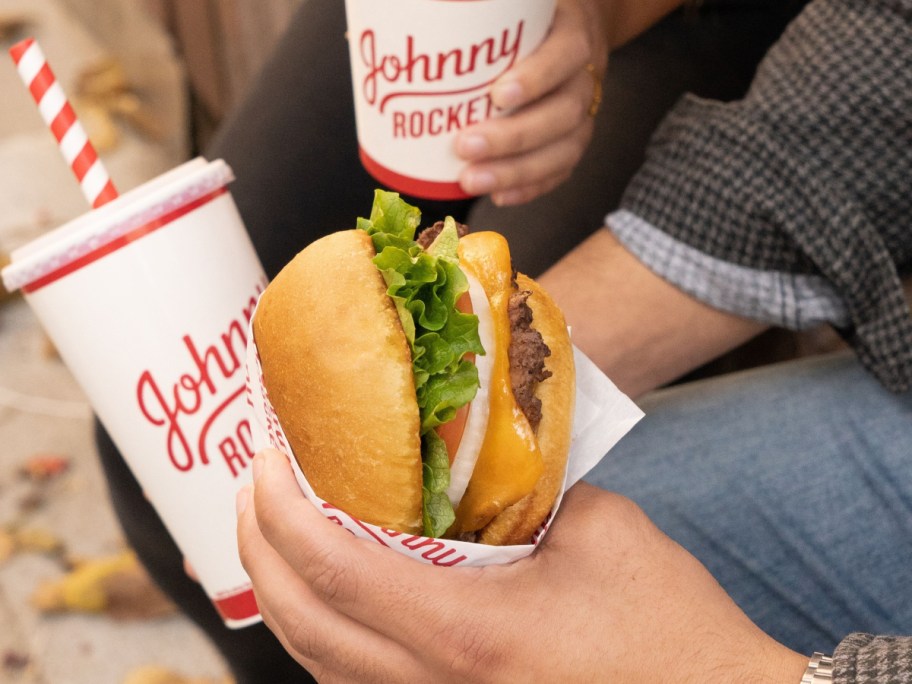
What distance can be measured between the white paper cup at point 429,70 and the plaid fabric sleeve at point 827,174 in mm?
308

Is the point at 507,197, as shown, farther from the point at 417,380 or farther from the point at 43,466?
the point at 43,466

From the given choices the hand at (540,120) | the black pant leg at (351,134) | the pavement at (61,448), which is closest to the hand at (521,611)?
the hand at (540,120)

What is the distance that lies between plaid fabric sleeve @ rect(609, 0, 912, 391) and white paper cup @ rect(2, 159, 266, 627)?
1.89 feet

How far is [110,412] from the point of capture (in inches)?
33.4

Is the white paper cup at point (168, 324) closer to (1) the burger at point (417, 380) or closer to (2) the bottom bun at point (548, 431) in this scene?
(1) the burger at point (417, 380)

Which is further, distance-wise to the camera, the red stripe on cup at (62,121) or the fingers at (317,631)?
the red stripe on cup at (62,121)

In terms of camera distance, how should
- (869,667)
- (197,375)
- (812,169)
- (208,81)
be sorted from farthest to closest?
(208,81)
(812,169)
(197,375)
(869,667)

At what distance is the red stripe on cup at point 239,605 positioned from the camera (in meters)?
0.95

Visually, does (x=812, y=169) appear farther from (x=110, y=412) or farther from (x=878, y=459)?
(x=110, y=412)

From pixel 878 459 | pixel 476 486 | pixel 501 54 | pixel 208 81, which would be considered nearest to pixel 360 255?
pixel 476 486

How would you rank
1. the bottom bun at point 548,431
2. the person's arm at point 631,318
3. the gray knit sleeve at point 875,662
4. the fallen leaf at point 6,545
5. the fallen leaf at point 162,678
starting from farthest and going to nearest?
the fallen leaf at point 6,545 < the fallen leaf at point 162,678 < the person's arm at point 631,318 < the bottom bun at point 548,431 < the gray knit sleeve at point 875,662

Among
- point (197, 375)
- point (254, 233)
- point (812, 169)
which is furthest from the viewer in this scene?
point (254, 233)

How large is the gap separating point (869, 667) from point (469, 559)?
301mm

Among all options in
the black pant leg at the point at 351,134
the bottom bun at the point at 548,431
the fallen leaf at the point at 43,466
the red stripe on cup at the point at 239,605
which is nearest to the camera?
the bottom bun at the point at 548,431
